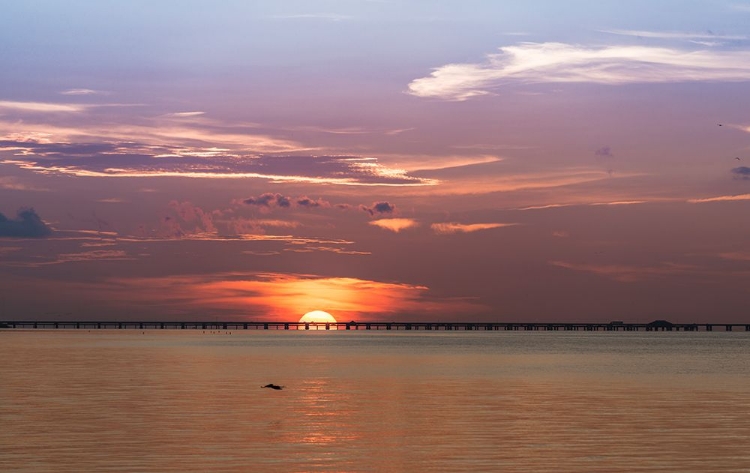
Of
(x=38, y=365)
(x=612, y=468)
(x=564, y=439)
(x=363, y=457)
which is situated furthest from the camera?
(x=38, y=365)

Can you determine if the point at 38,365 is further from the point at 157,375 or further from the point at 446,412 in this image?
the point at 446,412

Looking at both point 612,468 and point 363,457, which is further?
point 363,457

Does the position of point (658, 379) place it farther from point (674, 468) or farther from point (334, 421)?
point (674, 468)

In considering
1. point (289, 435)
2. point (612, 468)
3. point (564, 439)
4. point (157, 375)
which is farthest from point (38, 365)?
point (612, 468)

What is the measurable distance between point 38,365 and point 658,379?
53386 mm

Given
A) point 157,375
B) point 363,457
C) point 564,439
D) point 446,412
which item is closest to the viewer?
point 363,457

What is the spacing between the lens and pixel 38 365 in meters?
95.6

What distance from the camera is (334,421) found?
46.2 metres

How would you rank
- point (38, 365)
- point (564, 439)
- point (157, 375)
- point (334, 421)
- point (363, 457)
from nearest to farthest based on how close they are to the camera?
1. point (363, 457)
2. point (564, 439)
3. point (334, 421)
4. point (157, 375)
5. point (38, 365)

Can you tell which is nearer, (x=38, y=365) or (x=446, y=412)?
(x=446, y=412)

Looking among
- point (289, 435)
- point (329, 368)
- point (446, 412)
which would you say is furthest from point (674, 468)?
point (329, 368)

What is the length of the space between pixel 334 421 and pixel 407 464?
42.4 ft

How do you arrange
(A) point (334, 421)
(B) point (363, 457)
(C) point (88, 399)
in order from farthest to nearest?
(C) point (88, 399), (A) point (334, 421), (B) point (363, 457)

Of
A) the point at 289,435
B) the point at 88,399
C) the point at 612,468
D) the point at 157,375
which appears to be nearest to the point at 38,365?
the point at 157,375
